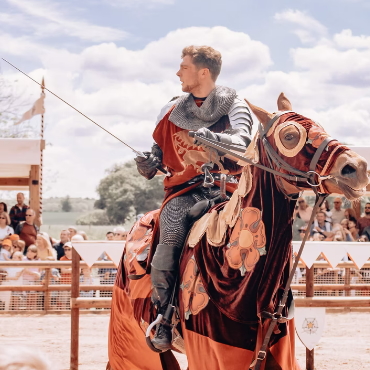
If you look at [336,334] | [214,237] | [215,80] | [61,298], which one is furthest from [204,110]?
[61,298]

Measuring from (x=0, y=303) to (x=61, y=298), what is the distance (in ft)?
3.10

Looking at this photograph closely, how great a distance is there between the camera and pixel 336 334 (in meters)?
9.27

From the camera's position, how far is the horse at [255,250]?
3.21 metres

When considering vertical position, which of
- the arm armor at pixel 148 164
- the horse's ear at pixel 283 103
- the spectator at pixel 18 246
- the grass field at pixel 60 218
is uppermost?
the horse's ear at pixel 283 103

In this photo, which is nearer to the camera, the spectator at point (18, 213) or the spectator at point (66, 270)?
the spectator at point (66, 270)

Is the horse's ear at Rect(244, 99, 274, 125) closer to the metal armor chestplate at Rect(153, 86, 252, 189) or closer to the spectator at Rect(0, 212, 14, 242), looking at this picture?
the metal armor chestplate at Rect(153, 86, 252, 189)

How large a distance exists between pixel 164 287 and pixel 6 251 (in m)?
7.16

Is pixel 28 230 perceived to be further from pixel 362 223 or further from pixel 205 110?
pixel 205 110

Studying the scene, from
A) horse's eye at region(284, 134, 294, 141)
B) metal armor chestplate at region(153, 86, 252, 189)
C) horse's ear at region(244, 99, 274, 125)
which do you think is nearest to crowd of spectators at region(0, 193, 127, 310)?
metal armor chestplate at region(153, 86, 252, 189)

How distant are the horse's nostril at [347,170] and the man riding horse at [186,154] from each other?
0.74m

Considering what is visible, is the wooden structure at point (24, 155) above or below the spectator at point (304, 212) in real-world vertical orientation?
above

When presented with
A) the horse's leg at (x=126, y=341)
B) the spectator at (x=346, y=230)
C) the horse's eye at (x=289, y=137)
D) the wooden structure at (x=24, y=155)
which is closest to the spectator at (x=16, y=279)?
the wooden structure at (x=24, y=155)

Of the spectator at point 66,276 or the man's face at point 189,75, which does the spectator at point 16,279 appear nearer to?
the spectator at point 66,276

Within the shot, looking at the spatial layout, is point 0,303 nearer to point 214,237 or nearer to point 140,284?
point 140,284
